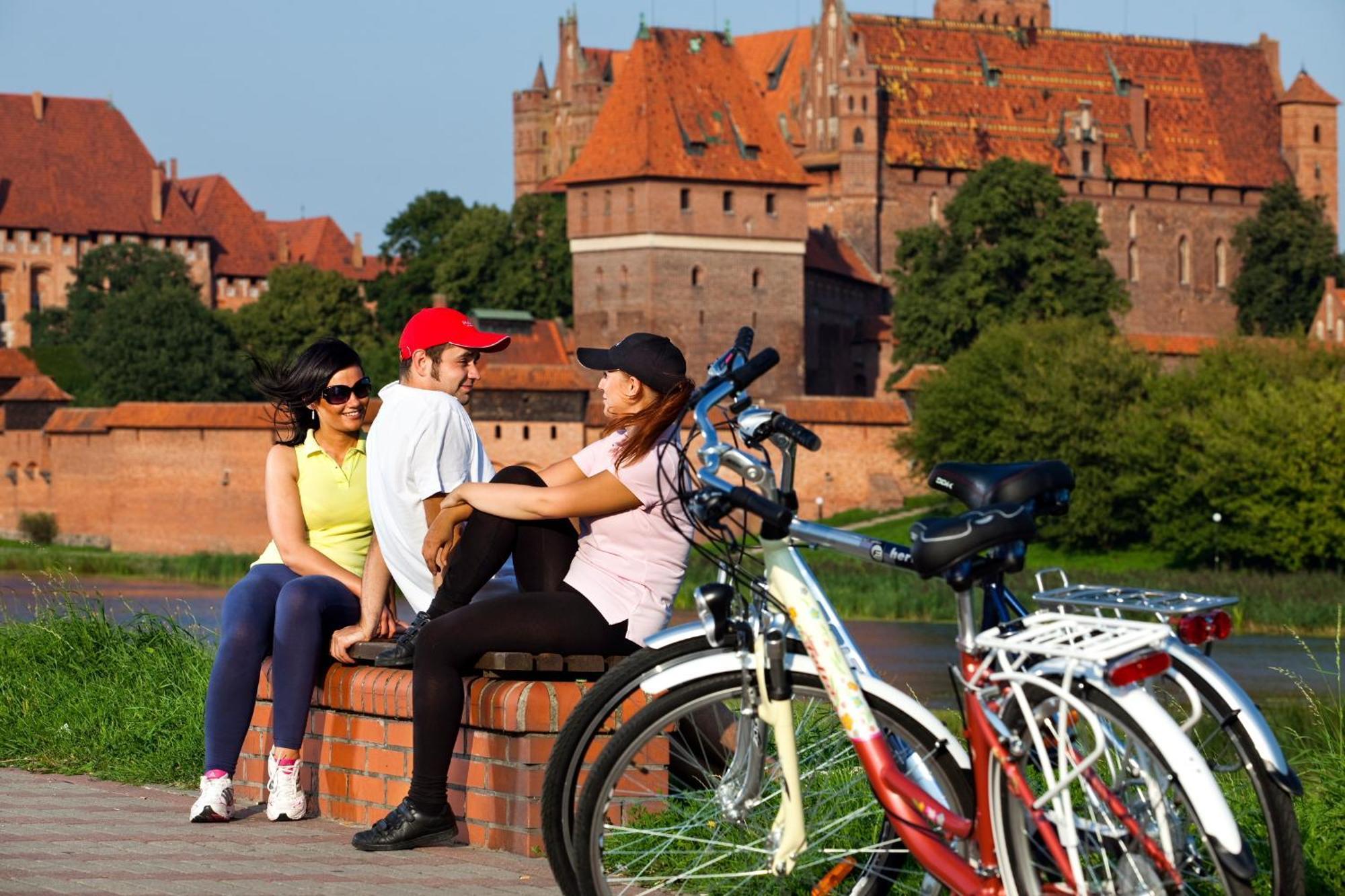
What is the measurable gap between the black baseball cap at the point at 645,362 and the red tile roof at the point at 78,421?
159ft

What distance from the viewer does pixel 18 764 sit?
717 centimetres

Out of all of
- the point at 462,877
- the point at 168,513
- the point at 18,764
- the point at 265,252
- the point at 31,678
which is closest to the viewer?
the point at 462,877

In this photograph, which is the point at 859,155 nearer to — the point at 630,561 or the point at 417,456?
the point at 417,456

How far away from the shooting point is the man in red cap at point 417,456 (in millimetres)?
5902

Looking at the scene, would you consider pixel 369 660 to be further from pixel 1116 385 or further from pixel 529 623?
pixel 1116 385

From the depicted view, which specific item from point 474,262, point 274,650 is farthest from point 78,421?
point 274,650

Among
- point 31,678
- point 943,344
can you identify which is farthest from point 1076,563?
point 31,678

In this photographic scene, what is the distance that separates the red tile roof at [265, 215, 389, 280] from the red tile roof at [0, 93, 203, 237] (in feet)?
26.1

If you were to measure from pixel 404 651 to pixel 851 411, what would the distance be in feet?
156

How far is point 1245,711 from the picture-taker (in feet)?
12.8

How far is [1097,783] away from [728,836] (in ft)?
2.53

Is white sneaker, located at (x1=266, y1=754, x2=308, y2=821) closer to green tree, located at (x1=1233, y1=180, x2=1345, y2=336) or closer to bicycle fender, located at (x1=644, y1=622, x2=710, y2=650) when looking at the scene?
bicycle fender, located at (x1=644, y1=622, x2=710, y2=650)

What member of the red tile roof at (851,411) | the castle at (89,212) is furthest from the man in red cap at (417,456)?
the castle at (89,212)

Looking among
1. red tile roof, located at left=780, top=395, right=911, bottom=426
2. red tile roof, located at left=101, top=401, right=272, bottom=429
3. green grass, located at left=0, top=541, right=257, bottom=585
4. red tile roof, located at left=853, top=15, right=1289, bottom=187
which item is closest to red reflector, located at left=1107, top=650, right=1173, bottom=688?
green grass, located at left=0, top=541, right=257, bottom=585
